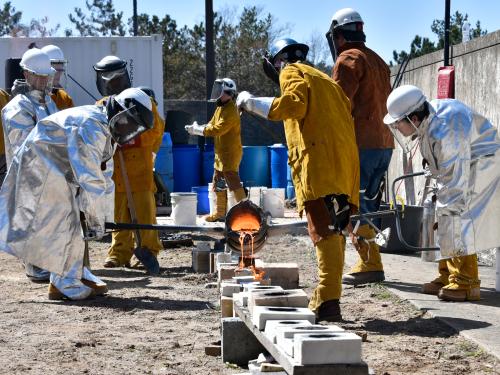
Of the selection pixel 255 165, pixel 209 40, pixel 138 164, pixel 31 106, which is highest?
pixel 209 40

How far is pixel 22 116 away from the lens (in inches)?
306

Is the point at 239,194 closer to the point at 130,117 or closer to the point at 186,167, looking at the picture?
the point at 186,167

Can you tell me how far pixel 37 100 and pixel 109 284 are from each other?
5.01ft

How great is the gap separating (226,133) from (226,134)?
3 cm

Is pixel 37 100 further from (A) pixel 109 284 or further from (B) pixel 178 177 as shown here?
(B) pixel 178 177

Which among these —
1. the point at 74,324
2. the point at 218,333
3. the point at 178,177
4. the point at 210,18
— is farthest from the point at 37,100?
the point at 210,18

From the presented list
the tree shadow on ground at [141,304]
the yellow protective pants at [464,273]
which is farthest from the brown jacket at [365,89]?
the tree shadow on ground at [141,304]

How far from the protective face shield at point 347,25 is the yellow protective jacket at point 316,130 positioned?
1.54 m

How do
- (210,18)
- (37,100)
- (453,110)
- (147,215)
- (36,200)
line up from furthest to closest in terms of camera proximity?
(210,18)
(147,215)
(37,100)
(36,200)
(453,110)

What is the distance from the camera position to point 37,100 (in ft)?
25.7

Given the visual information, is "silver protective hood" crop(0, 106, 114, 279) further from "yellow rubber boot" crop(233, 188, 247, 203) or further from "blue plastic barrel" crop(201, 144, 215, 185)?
"blue plastic barrel" crop(201, 144, 215, 185)

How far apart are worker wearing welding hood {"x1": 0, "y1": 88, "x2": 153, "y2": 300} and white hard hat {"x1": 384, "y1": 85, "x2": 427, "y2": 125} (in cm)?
168

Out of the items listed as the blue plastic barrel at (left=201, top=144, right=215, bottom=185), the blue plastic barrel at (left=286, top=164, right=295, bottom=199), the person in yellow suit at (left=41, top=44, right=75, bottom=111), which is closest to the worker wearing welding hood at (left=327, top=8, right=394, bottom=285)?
the person in yellow suit at (left=41, top=44, right=75, bottom=111)

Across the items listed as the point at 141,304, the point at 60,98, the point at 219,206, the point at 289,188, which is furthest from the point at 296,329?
the point at 289,188
